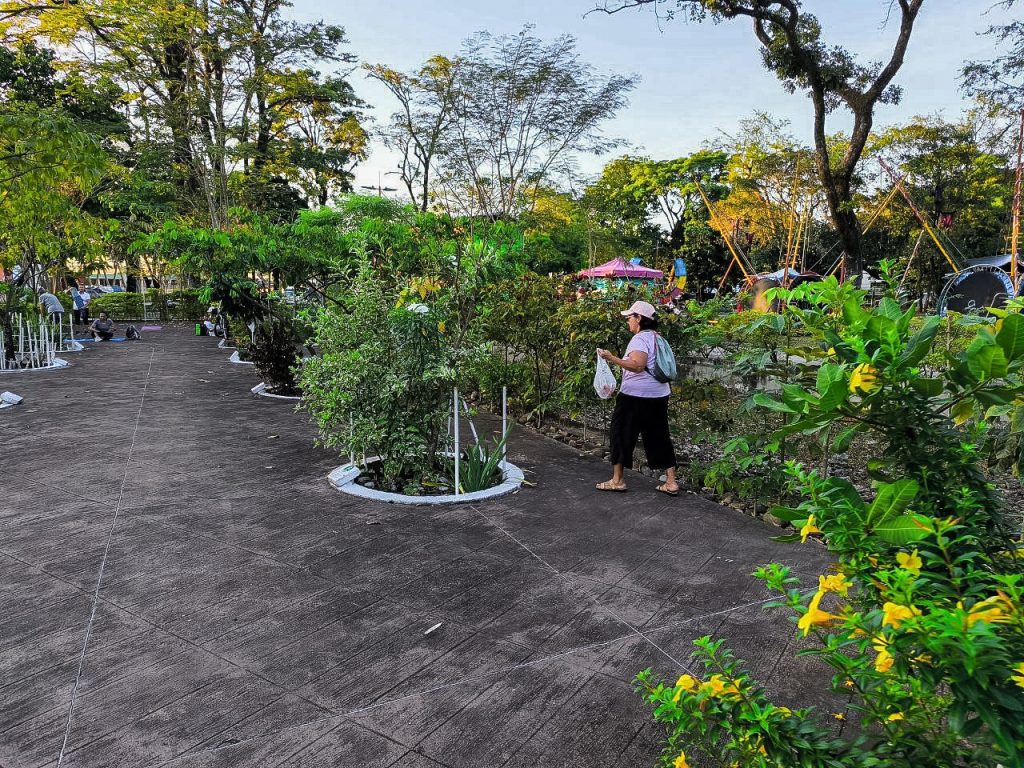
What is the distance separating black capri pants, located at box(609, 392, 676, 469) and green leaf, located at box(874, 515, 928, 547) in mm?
3919

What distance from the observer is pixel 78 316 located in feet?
73.4

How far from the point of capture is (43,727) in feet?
7.71

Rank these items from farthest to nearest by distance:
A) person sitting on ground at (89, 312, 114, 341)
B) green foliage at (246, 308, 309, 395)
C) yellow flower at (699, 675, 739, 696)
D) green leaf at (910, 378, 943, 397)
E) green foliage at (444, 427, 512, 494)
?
1. person sitting on ground at (89, 312, 114, 341)
2. green foliage at (246, 308, 309, 395)
3. green foliage at (444, 427, 512, 494)
4. yellow flower at (699, 675, 739, 696)
5. green leaf at (910, 378, 943, 397)

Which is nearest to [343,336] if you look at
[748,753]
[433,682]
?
[433,682]

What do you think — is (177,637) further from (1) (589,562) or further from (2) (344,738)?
(1) (589,562)

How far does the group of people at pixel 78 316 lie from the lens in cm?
1507

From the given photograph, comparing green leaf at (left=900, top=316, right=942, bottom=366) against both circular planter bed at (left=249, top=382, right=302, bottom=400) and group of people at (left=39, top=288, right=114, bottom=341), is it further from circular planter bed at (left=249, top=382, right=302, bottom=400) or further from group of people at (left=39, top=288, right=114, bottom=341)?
group of people at (left=39, top=288, right=114, bottom=341)

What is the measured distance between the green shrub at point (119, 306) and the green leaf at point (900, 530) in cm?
3274

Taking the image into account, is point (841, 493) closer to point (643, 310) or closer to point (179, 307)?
point (643, 310)

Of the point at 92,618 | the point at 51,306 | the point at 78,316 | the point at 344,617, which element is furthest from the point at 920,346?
the point at 78,316

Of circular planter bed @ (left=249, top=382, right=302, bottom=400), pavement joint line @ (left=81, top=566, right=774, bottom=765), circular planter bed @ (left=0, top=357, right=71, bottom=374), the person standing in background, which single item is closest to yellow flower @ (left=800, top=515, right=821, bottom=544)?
pavement joint line @ (left=81, top=566, right=774, bottom=765)

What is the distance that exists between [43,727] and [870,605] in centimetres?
281

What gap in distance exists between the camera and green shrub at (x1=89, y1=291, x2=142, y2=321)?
28.2m

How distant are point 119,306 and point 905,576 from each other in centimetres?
3436
